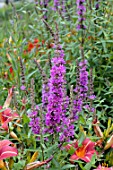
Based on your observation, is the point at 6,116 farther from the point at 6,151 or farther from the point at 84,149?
the point at 84,149

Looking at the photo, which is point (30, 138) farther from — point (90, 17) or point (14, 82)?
point (90, 17)

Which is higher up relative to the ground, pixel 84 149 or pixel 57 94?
pixel 57 94

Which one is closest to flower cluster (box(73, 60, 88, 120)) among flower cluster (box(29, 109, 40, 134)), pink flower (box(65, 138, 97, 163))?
pink flower (box(65, 138, 97, 163))

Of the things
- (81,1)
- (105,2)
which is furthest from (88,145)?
(105,2)

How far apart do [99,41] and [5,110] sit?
1295 mm

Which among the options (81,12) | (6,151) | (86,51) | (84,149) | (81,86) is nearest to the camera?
(6,151)

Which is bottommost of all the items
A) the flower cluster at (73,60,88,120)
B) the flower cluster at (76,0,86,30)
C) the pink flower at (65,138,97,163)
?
the pink flower at (65,138,97,163)

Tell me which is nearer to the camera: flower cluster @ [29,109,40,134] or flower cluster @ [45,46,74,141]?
flower cluster @ [45,46,74,141]

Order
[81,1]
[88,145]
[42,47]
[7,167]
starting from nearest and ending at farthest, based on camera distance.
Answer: [7,167], [88,145], [81,1], [42,47]

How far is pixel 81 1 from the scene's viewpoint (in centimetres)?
282

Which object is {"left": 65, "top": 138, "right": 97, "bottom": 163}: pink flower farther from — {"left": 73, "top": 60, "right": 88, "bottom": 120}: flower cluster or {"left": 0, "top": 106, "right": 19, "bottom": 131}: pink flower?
{"left": 0, "top": 106, "right": 19, "bottom": 131}: pink flower

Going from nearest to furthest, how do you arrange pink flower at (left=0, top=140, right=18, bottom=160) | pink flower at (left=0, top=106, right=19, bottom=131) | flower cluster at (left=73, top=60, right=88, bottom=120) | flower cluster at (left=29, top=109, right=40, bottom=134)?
pink flower at (left=0, top=140, right=18, bottom=160)
flower cluster at (left=29, top=109, right=40, bottom=134)
pink flower at (left=0, top=106, right=19, bottom=131)
flower cluster at (left=73, top=60, right=88, bottom=120)

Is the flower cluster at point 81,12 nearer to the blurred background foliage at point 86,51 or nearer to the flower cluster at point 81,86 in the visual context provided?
the blurred background foliage at point 86,51

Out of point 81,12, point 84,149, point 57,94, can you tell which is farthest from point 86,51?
point 57,94
